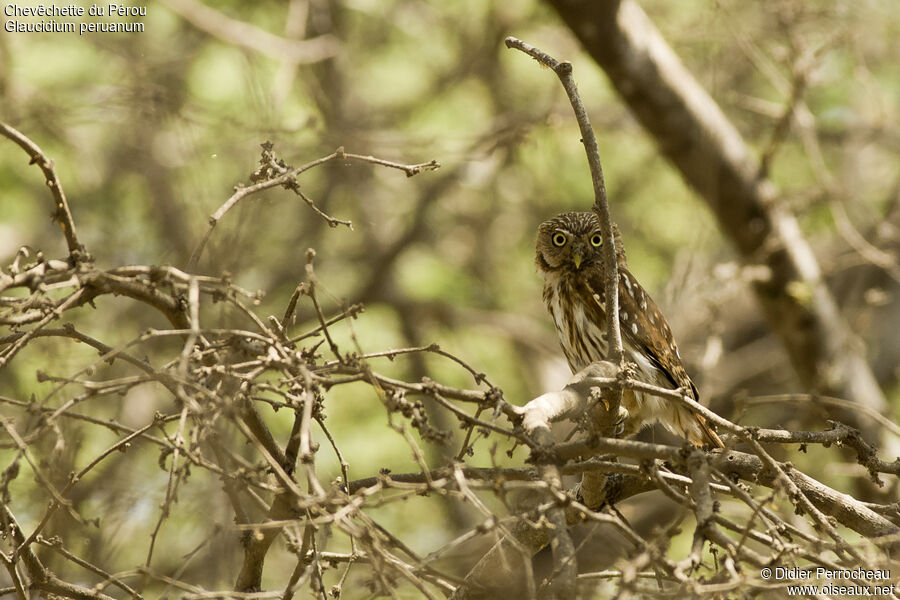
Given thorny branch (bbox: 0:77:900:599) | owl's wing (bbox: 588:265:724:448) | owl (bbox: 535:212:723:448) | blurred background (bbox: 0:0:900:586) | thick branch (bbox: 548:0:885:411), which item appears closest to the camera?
thorny branch (bbox: 0:77:900:599)

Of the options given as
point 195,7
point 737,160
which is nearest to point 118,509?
point 195,7

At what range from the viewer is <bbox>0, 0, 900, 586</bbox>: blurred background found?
22.2 ft

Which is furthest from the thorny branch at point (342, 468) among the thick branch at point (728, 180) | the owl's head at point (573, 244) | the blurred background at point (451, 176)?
the thick branch at point (728, 180)

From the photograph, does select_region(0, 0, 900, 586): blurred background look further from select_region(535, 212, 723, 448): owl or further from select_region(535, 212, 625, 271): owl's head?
select_region(535, 212, 723, 448): owl

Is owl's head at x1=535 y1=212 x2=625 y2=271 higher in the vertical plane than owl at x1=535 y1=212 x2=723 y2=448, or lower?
higher

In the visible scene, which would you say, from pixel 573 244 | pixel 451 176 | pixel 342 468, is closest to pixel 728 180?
pixel 573 244

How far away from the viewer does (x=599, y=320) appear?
5.05m

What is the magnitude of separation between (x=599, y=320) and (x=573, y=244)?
593 millimetres

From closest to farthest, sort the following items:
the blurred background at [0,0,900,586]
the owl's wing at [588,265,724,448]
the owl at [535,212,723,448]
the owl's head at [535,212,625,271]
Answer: the owl at [535,212,723,448] → the owl's wing at [588,265,724,448] → the owl's head at [535,212,625,271] → the blurred background at [0,0,900,586]

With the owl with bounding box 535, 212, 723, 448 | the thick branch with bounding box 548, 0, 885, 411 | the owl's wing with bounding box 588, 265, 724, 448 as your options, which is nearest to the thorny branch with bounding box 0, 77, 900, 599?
the owl with bounding box 535, 212, 723, 448

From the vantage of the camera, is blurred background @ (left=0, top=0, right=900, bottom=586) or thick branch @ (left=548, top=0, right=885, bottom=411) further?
blurred background @ (left=0, top=0, right=900, bottom=586)

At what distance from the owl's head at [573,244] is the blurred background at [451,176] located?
587mm

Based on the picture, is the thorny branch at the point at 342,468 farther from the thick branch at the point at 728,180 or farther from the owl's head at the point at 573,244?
the thick branch at the point at 728,180

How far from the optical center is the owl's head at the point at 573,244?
17.9ft
